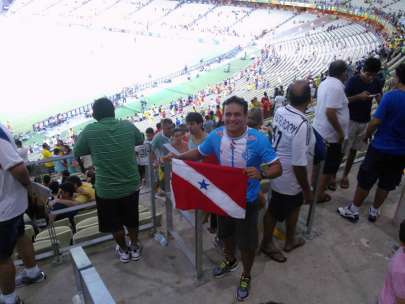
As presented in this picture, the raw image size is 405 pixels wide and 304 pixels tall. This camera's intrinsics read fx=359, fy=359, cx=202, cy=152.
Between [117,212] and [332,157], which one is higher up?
[332,157]

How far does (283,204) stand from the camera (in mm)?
3037

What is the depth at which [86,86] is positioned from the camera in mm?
30625

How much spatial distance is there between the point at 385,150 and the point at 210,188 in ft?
6.33

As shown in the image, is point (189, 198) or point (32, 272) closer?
point (189, 198)

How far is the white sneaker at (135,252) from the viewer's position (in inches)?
129

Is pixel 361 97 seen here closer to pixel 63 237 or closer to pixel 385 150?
pixel 385 150

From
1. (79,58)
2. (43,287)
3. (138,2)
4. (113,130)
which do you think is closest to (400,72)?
(113,130)

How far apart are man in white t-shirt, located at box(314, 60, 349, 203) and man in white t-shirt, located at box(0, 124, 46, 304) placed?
272cm

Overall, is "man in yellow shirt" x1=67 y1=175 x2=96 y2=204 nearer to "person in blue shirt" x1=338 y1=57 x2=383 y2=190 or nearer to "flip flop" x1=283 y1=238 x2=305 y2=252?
"flip flop" x1=283 y1=238 x2=305 y2=252

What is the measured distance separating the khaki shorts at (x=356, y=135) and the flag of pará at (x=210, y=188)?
239cm

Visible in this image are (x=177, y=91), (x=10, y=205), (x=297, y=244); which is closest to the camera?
(x=10, y=205)

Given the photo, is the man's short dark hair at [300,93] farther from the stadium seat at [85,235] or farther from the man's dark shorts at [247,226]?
the stadium seat at [85,235]

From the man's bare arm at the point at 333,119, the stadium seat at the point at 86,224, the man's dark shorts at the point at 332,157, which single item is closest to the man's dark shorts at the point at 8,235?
the stadium seat at the point at 86,224

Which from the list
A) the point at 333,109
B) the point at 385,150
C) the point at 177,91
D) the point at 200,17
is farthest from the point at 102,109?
the point at 200,17
